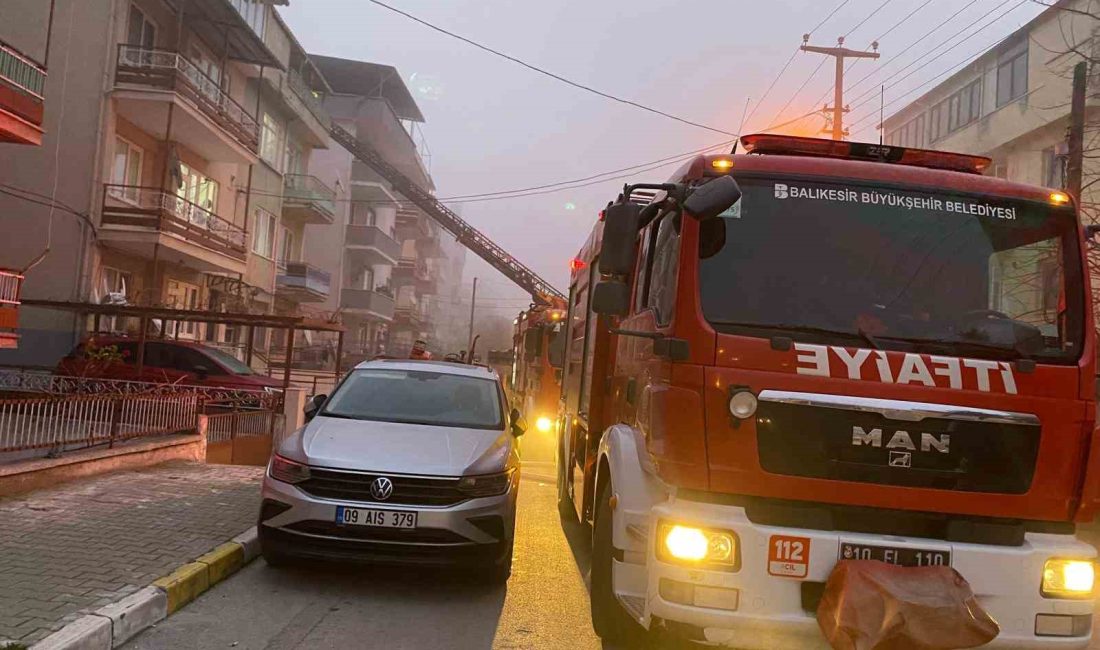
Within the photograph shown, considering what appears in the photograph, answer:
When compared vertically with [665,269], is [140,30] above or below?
above

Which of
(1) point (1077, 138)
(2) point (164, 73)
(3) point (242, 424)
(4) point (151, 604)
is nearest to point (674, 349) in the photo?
(4) point (151, 604)

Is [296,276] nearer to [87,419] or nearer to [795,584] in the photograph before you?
[87,419]

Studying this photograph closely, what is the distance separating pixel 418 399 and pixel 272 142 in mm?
23898

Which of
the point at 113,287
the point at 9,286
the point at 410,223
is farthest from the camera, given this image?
the point at 410,223

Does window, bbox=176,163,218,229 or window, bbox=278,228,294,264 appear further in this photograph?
window, bbox=278,228,294,264

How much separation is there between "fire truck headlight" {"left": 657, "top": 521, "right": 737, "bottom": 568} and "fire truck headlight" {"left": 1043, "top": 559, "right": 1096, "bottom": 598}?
4.82ft

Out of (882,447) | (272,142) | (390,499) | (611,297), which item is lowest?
(390,499)

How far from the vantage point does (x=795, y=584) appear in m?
3.64

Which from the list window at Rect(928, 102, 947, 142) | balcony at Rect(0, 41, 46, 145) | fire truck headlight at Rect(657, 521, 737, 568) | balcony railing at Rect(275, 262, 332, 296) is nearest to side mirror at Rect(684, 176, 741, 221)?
fire truck headlight at Rect(657, 521, 737, 568)

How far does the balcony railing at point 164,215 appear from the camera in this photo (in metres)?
18.3

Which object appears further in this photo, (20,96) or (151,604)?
(20,96)

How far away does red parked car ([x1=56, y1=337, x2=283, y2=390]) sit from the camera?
49.9 feet

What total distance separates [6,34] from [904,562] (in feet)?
61.2

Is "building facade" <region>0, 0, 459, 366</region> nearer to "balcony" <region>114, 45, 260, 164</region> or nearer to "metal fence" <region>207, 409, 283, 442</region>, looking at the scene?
"balcony" <region>114, 45, 260, 164</region>
